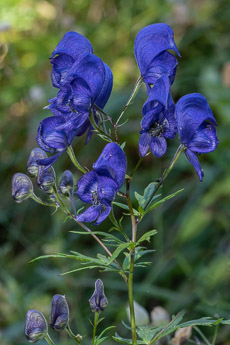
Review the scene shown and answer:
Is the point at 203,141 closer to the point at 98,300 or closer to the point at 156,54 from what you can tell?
the point at 156,54

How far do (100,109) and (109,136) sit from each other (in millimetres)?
66

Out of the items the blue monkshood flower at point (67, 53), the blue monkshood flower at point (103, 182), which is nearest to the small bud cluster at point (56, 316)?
the blue monkshood flower at point (103, 182)

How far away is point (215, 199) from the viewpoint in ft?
8.59

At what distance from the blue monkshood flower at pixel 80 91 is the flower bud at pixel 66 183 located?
14cm

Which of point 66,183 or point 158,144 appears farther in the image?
point 66,183

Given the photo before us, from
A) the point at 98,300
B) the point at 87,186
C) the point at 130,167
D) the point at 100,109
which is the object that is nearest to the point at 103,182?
the point at 87,186

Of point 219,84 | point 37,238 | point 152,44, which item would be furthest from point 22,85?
point 152,44

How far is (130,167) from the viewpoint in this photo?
10.2 feet

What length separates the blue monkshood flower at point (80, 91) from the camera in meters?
0.98

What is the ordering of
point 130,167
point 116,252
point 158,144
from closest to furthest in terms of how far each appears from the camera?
1. point 116,252
2. point 158,144
3. point 130,167

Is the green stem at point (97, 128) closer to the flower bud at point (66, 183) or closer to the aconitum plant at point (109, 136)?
the aconitum plant at point (109, 136)

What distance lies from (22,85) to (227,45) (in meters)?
1.29

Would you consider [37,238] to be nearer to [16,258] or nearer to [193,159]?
[16,258]

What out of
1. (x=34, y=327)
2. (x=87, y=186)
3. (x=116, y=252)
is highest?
(x=87, y=186)
